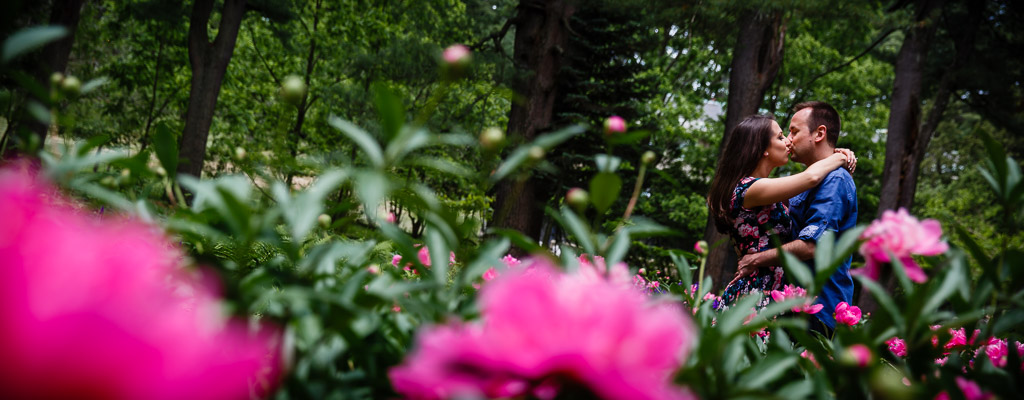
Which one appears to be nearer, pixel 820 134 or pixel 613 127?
pixel 613 127

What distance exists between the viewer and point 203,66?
5875 mm

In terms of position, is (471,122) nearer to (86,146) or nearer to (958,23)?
(958,23)

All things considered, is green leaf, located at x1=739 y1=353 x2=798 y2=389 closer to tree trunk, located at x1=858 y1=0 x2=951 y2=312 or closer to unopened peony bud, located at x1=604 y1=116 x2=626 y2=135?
unopened peony bud, located at x1=604 y1=116 x2=626 y2=135

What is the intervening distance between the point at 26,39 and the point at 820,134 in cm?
212

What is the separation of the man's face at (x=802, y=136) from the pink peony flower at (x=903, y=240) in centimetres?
143

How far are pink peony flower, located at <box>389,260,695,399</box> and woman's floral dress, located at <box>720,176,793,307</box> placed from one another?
5.40ft

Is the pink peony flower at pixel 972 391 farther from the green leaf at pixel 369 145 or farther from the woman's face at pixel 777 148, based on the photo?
the woman's face at pixel 777 148

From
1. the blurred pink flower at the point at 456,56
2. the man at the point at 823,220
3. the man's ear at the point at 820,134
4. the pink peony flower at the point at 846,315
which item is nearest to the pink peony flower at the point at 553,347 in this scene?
the blurred pink flower at the point at 456,56

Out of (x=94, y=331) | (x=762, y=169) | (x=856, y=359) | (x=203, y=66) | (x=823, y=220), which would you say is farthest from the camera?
(x=203, y=66)

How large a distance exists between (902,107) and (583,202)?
788 cm

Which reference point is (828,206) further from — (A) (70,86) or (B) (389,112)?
(A) (70,86)

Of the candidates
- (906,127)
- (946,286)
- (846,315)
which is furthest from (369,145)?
(906,127)

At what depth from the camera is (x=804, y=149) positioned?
2.01 meters

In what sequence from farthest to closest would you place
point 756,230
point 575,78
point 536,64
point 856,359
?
point 575,78 → point 536,64 → point 756,230 → point 856,359
